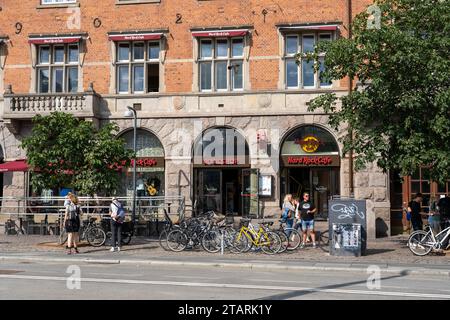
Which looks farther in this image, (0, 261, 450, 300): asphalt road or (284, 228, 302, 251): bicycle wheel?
(284, 228, 302, 251): bicycle wheel

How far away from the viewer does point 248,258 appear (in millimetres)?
16344

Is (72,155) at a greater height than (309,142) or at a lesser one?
lesser

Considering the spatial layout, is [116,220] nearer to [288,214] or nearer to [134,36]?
[288,214]

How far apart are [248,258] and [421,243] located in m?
5.25

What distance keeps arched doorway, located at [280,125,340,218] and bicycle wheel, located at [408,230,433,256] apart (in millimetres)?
7149

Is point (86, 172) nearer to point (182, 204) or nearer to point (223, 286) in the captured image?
point (182, 204)

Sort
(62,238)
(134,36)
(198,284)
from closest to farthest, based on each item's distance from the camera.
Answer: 1. (198,284)
2. (62,238)
3. (134,36)

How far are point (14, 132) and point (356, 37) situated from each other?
52.6 feet

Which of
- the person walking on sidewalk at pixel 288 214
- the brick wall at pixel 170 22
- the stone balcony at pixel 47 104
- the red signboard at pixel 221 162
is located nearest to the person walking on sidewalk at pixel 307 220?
the person walking on sidewalk at pixel 288 214

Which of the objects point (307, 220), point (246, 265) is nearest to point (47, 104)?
point (307, 220)

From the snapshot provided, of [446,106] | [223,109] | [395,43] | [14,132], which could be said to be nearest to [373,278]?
[446,106]

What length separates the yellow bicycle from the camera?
57.2 feet

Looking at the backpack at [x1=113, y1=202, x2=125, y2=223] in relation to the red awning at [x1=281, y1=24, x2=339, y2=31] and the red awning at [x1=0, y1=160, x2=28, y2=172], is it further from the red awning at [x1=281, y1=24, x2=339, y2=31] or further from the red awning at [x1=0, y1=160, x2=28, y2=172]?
the red awning at [x1=281, y1=24, x2=339, y2=31]

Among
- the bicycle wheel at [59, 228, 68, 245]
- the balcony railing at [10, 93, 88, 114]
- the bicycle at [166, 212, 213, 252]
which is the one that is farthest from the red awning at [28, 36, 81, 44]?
the bicycle at [166, 212, 213, 252]
